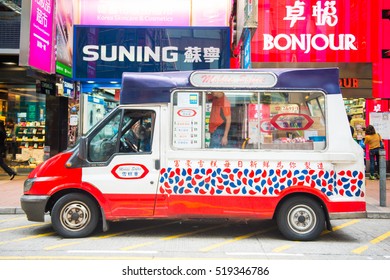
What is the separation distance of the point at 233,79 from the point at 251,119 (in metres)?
0.67

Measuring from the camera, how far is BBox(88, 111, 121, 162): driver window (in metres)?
6.29

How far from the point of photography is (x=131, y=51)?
13000mm

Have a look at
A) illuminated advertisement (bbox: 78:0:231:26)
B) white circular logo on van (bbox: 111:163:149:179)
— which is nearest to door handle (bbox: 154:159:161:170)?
white circular logo on van (bbox: 111:163:149:179)

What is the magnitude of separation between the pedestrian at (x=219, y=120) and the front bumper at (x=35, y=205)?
2677 millimetres

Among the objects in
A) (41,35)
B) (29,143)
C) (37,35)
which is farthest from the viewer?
(29,143)

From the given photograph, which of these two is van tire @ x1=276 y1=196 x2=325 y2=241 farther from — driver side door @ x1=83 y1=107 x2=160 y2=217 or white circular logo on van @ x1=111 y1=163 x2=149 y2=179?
white circular logo on van @ x1=111 y1=163 x2=149 y2=179

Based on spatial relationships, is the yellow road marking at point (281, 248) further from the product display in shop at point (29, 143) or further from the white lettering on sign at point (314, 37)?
the product display in shop at point (29, 143)

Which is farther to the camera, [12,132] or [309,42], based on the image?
[12,132]

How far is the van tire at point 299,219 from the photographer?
20.4 feet

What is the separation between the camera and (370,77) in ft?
42.5

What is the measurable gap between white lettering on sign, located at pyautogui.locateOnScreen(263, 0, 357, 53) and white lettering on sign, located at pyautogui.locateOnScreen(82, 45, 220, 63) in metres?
2.48

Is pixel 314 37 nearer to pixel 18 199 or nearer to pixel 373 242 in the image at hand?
pixel 373 242

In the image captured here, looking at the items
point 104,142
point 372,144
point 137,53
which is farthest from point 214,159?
point 372,144

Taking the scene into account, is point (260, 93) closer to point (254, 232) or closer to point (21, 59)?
point (254, 232)
